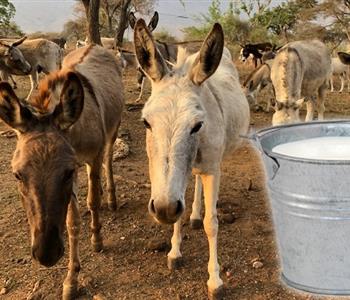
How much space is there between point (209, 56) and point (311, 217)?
1471 mm

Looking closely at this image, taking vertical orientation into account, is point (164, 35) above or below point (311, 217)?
below

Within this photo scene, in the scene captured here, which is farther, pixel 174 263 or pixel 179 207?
pixel 174 263

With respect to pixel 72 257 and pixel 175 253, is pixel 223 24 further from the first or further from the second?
pixel 72 257

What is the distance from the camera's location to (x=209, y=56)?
2838mm

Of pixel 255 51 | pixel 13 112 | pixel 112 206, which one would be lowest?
pixel 255 51

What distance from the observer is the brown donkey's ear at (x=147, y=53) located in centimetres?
277

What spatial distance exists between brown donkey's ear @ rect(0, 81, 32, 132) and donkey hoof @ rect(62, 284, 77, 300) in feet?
4.25

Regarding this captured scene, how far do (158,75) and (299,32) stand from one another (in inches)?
1011

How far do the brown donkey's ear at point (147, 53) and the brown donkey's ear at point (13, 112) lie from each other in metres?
0.79

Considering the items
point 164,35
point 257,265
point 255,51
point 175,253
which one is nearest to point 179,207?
point 175,253

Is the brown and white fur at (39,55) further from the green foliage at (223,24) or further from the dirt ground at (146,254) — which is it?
the green foliage at (223,24)

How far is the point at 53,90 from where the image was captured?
3383 millimetres

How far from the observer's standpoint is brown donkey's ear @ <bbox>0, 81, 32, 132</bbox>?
9.39 feet

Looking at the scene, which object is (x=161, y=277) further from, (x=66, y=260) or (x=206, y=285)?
(x=66, y=260)
